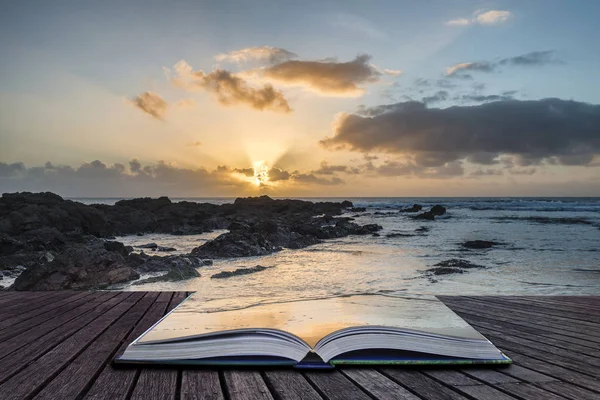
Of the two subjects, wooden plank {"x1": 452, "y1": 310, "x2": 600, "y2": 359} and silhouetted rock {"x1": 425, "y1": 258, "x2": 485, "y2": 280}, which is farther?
silhouetted rock {"x1": 425, "y1": 258, "x2": 485, "y2": 280}

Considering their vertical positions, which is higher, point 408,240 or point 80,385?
point 80,385

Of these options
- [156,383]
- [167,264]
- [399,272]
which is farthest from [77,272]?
[156,383]

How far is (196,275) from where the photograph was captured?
9938 millimetres

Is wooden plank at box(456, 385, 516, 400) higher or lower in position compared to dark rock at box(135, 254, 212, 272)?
higher

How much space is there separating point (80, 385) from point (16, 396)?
0.22m

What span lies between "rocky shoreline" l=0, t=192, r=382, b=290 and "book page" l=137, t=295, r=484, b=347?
21.2 feet

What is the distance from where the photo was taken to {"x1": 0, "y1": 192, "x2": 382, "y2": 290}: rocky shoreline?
323 inches

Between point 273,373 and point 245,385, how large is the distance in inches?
6.3

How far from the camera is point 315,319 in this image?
2.36 metres

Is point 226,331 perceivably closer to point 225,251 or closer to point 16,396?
point 16,396

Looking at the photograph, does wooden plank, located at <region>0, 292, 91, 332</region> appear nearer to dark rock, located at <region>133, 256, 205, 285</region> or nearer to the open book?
the open book

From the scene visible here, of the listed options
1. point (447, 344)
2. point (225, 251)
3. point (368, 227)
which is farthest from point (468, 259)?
point (447, 344)

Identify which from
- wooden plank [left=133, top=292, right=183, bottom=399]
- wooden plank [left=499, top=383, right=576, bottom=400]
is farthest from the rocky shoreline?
wooden plank [left=499, top=383, right=576, bottom=400]

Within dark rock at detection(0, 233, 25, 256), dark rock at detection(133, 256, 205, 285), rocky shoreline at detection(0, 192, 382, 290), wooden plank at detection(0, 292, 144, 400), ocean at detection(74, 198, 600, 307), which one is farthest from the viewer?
dark rock at detection(0, 233, 25, 256)
